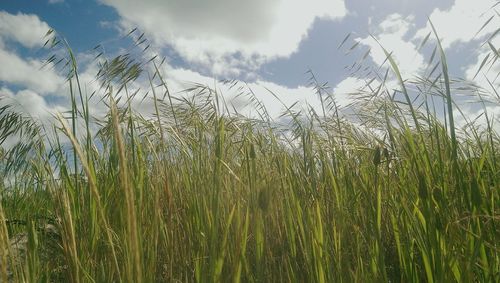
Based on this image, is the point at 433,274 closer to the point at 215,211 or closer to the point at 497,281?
the point at 497,281

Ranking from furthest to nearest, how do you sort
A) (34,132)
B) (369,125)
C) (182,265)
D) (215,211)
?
(369,125) < (34,132) < (182,265) < (215,211)

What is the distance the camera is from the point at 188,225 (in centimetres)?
160

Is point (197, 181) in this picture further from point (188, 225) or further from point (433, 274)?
point (433, 274)

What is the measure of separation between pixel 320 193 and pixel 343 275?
1.30 feet

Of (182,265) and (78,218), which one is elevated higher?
(78,218)

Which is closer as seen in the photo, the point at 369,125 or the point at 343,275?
the point at 343,275

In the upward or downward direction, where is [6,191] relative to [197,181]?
upward

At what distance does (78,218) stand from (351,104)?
2171 millimetres

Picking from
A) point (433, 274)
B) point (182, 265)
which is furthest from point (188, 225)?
point (433, 274)

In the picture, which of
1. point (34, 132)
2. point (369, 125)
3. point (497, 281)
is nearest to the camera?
point (497, 281)

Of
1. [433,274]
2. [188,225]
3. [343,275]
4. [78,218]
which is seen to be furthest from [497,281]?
[78,218]

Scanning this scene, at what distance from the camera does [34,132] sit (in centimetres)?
222

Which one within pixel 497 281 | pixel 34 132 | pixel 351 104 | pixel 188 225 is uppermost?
pixel 351 104

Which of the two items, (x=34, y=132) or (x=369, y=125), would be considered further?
(x=369, y=125)
